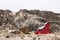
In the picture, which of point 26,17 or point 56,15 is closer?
point 26,17

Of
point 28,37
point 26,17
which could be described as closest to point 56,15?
point 26,17

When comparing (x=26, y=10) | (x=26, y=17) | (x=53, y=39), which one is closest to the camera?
(x=53, y=39)

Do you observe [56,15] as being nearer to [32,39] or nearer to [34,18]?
[34,18]

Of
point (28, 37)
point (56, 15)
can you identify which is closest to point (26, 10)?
point (56, 15)

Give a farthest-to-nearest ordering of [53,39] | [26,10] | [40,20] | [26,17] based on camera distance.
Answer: [26,10]
[26,17]
[40,20]
[53,39]

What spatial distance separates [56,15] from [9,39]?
53.7 metres

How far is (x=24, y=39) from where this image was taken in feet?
109

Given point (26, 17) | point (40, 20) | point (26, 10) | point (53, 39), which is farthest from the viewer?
point (26, 10)

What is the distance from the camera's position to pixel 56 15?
85250mm

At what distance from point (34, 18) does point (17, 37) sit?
33988 mm

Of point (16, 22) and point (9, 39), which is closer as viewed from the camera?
point (9, 39)

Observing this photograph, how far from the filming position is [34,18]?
2657 inches

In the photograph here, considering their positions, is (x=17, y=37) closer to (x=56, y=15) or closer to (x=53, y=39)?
(x=53, y=39)

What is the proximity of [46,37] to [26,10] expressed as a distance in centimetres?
5120
